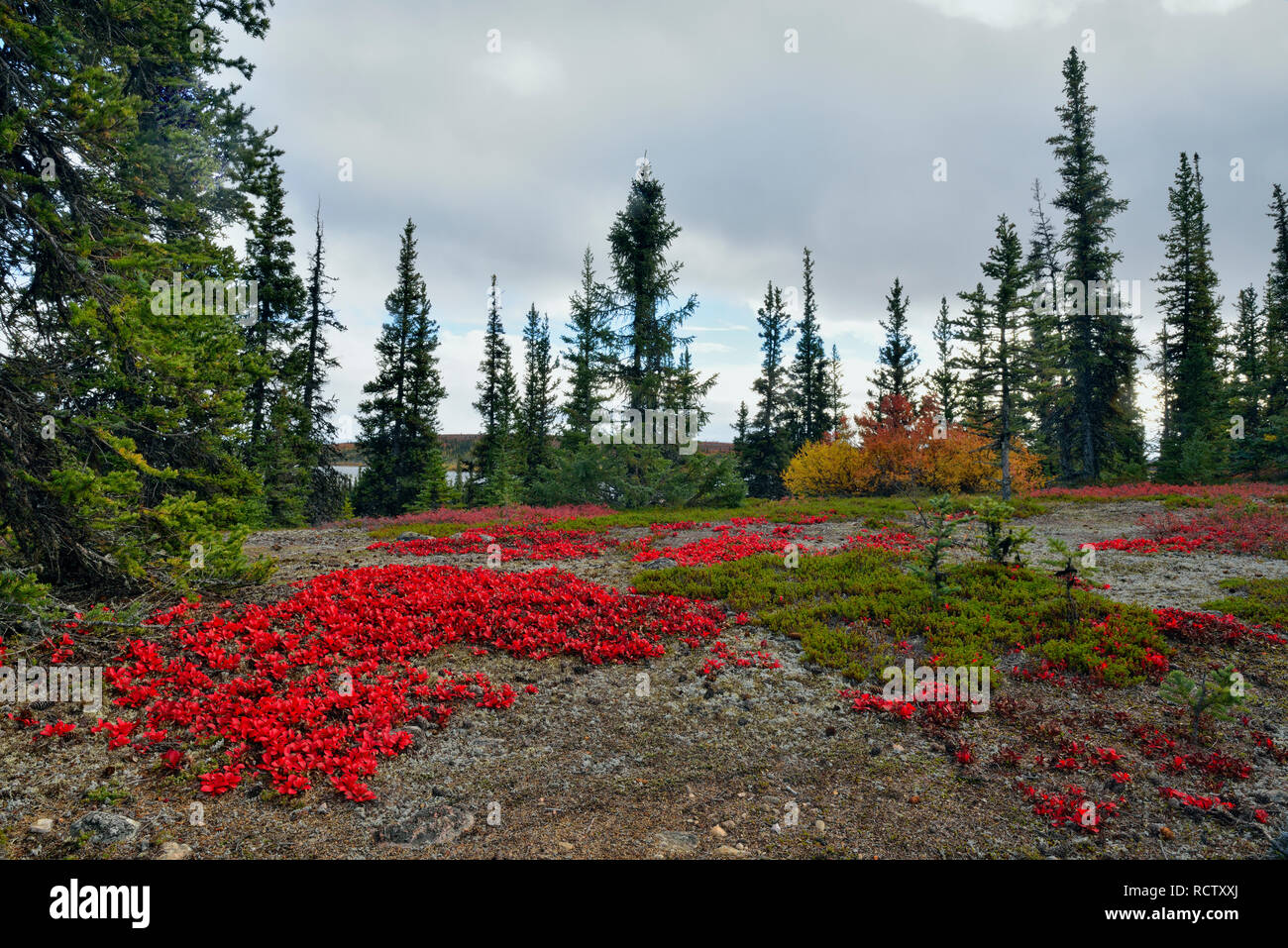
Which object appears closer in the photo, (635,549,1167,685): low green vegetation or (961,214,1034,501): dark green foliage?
(635,549,1167,685): low green vegetation

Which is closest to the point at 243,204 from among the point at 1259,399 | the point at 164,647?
the point at 164,647

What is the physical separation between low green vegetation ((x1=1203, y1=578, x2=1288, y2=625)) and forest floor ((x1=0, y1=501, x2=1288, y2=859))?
1.04 meters

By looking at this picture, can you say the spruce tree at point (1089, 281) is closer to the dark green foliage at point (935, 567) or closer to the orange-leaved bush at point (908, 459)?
the orange-leaved bush at point (908, 459)

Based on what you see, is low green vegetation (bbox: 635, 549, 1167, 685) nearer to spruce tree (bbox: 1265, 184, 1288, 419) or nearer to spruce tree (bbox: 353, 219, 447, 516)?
spruce tree (bbox: 353, 219, 447, 516)

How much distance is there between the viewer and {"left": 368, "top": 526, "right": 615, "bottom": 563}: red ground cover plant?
1536 cm

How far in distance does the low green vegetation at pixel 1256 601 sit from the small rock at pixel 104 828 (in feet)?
44.7

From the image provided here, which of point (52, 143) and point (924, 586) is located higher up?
point (52, 143)

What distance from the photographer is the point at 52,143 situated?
8.12 metres

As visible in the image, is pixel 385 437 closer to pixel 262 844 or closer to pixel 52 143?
pixel 52 143

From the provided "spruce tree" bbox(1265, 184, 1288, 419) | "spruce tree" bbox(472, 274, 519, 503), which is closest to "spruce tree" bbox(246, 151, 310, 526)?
"spruce tree" bbox(472, 274, 519, 503)

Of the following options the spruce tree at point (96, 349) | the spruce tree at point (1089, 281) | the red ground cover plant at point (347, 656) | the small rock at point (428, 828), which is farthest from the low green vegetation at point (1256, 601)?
the spruce tree at point (1089, 281)
